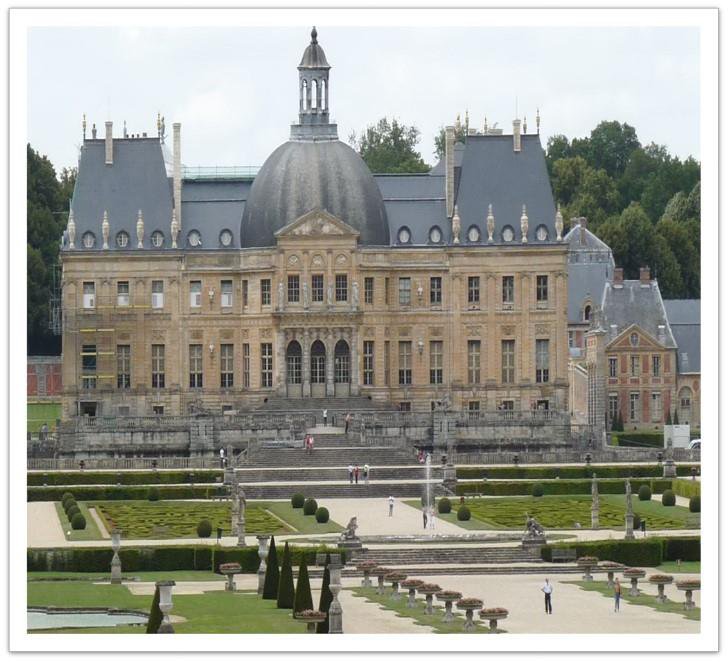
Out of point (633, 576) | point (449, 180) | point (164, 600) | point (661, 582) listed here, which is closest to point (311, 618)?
point (164, 600)

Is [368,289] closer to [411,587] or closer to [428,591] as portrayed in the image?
[411,587]

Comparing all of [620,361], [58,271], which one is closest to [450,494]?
[620,361]

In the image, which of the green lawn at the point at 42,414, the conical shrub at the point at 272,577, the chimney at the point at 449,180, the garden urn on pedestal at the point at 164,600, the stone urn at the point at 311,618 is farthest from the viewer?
the green lawn at the point at 42,414

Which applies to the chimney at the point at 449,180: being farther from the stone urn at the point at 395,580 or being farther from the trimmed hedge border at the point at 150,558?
the stone urn at the point at 395,580

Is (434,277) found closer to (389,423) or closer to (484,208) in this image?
(484,208)

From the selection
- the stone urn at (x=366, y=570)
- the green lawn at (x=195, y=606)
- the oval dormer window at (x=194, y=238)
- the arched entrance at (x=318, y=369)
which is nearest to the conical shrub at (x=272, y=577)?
the green lawn at (x=195, y=606)

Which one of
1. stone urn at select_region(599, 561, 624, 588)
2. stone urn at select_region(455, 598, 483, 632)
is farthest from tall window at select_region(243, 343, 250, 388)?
stone urn at select_region(455, 598, 483, 632)

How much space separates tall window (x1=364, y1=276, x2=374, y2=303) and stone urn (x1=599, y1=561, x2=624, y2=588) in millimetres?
48201

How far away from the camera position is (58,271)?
141 m

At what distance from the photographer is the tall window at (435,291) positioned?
397 feet

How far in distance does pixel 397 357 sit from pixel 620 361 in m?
12.7

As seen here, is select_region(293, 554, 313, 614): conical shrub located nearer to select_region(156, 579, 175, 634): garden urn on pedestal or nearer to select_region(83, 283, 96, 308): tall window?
select_region(156, 579, 175, 634): garden urn on pedestal

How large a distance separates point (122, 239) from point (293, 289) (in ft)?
26.1

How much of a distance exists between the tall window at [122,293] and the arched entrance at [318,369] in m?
8.55
